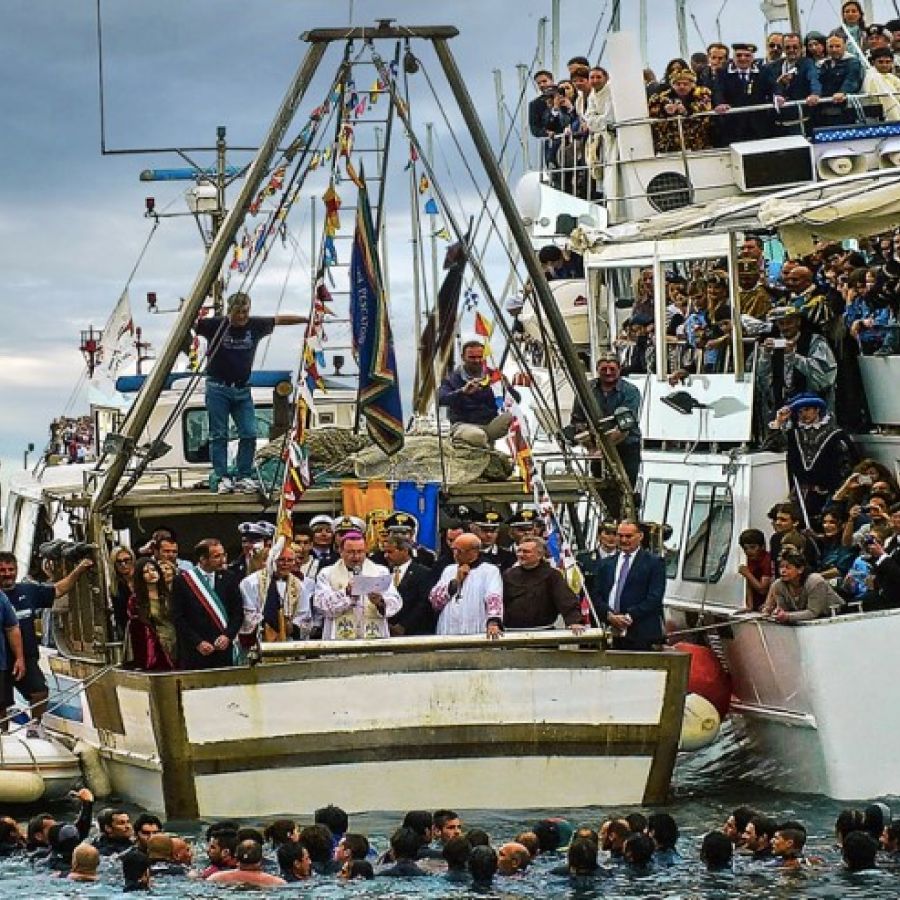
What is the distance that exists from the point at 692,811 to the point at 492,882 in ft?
12.6

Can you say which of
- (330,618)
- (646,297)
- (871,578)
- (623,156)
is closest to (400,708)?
(330,618)

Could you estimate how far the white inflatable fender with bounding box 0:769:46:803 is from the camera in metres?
22.9

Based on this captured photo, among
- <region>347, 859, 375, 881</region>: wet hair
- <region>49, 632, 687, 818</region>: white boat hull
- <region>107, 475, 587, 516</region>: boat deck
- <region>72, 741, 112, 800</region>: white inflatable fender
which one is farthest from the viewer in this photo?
<region>107, 475, 587, 516</region>: boat deck

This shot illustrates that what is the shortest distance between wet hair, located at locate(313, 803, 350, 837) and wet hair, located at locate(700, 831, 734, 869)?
272 centimetres

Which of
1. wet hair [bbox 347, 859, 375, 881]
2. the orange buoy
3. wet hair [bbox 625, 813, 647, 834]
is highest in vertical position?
the orange buoy

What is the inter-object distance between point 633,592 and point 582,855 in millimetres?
3951

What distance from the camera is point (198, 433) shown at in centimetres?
3055

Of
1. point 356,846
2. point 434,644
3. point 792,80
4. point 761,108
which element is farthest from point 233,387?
point 792,80

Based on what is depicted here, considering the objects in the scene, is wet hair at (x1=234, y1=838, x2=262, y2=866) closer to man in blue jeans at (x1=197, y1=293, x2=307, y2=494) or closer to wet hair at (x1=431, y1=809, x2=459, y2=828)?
wet hair at (x1=431, y1=809, x2=459, y2=828)

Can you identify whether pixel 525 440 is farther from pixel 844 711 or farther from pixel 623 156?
pixel 623 156

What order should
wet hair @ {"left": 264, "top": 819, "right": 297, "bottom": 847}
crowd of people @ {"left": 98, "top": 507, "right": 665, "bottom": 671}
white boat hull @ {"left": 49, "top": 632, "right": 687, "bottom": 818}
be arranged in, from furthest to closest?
crowd of people @ {"left": 98, "top": 507, "right": 665, "bottom": 671} < white boat hull @ {"left": 49, "top": 632, "right": 687, "bottom": 818} < wet hair @ {"left": 264, "top": 819, "right": 297, "bottom": 847}

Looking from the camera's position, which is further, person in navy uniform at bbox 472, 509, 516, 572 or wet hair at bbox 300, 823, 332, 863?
person in navy uniform at bbox 472, 509, 516, 572

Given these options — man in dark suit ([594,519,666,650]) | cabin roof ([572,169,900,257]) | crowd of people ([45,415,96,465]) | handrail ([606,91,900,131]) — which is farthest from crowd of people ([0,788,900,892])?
crowd of people ([45,415,96,465])

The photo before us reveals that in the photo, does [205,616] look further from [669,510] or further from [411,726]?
[669,510]
